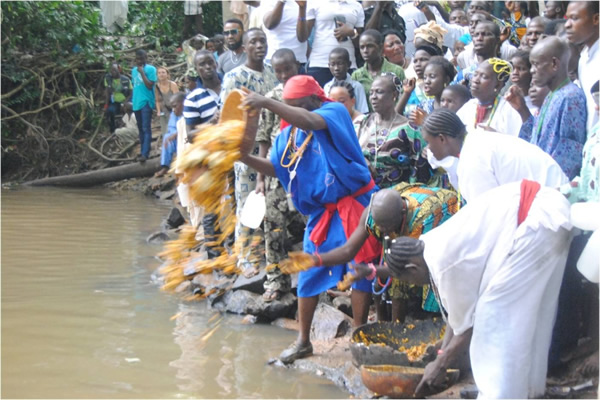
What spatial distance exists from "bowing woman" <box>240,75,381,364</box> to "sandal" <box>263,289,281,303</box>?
1.10 m

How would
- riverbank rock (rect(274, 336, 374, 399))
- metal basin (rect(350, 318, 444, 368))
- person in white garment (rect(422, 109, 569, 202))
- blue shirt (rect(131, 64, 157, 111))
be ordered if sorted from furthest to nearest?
blue shirt (rect(131, 64, 157, 111)), riverbank rock (rect(274, 336, 374, 399)), metal basin (rect(350, 318, 444, 368)), person in white garment (rect(422, 109, 569, 202))

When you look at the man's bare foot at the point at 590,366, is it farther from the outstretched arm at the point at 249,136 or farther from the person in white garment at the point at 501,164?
the outstretched arm at the point at 249,136

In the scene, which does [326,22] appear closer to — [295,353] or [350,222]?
[350,222]

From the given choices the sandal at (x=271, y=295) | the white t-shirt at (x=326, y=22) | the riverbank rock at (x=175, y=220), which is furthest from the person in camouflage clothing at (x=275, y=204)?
the riverbank rock at (x=175, y=220)

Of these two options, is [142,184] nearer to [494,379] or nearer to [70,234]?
[70,234]

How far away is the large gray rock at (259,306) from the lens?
6656mm

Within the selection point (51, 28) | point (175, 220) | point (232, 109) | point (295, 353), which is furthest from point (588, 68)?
point (51, 28)

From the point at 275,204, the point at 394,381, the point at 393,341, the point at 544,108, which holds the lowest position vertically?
the point at 393,341

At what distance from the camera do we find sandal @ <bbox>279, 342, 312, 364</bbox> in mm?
5535

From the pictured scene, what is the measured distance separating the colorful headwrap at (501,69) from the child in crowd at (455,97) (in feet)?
1.03

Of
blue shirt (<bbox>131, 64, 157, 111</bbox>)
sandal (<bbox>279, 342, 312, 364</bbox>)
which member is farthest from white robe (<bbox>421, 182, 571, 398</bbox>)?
blue shirt (<bbox>131, 64, 157, 111</bbox>)

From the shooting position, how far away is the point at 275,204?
661cm

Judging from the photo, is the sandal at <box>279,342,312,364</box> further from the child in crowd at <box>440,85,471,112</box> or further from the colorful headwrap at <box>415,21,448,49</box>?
the colorful headwrap at <box>415,21,448,49</box>

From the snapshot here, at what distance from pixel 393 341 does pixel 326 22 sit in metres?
4.61
